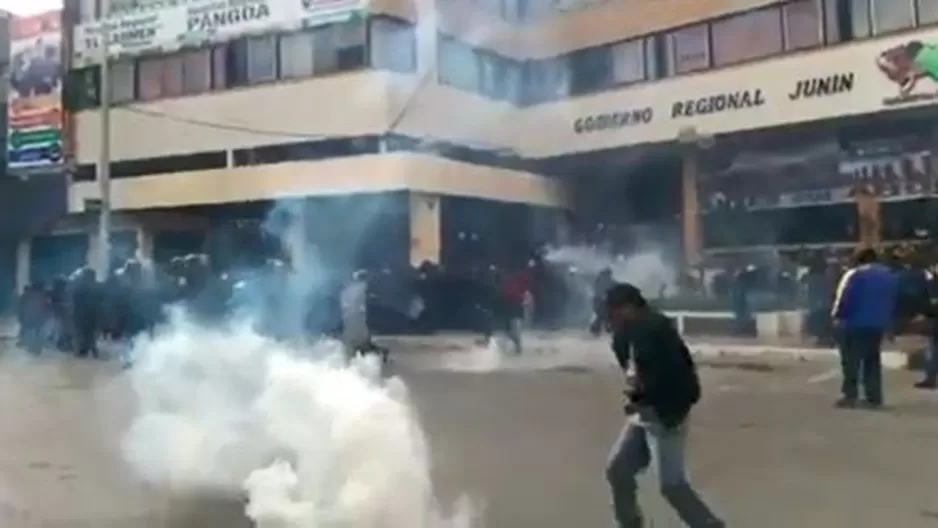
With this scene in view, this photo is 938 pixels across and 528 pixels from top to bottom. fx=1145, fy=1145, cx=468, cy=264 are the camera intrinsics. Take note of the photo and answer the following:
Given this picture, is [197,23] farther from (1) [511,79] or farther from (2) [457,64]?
(2) [457,64]

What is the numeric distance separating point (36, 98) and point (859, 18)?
23160 mm

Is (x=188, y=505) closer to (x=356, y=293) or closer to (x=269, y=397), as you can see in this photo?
(x=269, y=397)

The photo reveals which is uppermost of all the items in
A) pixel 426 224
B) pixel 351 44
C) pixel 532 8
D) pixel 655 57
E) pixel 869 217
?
pixel 532 8

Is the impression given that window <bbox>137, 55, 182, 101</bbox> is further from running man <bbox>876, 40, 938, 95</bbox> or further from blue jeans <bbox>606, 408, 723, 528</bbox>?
blue jeans <bbox>606, 408, 723, 528</bbox>

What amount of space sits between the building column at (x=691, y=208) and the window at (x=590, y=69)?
292 cm

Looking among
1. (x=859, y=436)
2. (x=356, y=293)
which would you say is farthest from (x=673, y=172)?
(x=859, y=436)

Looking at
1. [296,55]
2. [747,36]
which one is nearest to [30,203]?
[296,55]

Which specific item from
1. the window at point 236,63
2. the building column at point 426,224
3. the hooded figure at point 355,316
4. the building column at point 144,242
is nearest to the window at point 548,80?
the building column at point 426,224

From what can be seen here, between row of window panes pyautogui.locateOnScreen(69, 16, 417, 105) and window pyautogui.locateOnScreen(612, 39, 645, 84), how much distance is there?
5420 mm

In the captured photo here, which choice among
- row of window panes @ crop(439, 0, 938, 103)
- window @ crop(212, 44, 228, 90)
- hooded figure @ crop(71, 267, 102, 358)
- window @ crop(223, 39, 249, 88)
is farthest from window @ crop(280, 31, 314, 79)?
hooded figure @ crop(71, 267, 102, 358)

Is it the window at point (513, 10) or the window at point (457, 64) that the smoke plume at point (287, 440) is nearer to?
the window at point (457, 64)

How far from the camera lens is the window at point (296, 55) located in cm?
2858

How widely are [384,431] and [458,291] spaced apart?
49.1 ft

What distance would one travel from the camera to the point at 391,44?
2677cm
